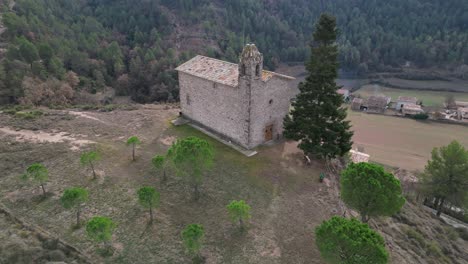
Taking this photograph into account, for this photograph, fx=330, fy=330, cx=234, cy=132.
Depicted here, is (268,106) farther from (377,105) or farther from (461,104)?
(461,104)

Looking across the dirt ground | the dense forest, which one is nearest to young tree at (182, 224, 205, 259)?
the dirt ground

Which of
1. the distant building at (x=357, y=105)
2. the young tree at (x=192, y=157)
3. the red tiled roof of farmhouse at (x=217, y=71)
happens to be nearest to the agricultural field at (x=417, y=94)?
the distant building at (x=357, y=105)

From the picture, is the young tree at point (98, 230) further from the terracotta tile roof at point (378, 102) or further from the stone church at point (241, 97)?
the terracotta tile roof at point (378, 102)

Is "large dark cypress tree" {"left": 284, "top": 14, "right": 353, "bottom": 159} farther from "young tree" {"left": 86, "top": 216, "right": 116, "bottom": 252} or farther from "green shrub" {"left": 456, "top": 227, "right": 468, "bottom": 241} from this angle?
"young tree" {"left": 86, "top": 216, "right": 116, "bottom": 252}

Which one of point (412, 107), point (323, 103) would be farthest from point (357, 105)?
point (323, 103)

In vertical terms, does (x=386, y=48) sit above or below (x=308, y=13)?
below

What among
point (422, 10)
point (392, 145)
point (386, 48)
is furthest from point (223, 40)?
point (422, 10)

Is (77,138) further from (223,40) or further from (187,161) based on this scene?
(223,40)
